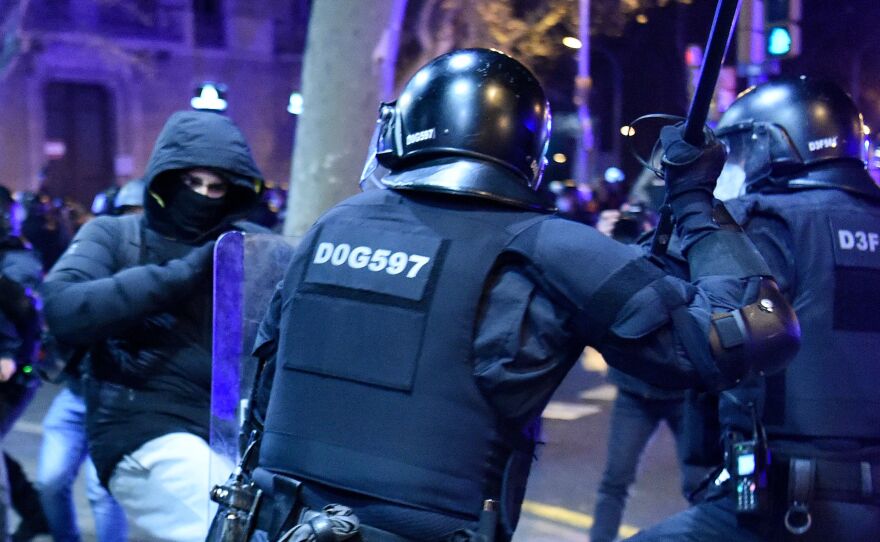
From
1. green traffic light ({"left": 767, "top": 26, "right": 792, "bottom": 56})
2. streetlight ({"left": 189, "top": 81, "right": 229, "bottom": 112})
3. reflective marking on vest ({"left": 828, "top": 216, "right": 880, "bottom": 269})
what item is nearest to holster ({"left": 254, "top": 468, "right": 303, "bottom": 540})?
reflective marking on vest ({"left": 828, "top": 216, "right": 880, "bottom": 269})

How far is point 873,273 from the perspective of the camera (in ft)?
8.67

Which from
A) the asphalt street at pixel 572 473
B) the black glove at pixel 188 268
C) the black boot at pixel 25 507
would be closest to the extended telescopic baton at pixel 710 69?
the black glove at pixel 188 268

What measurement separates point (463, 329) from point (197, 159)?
1596 millimetres

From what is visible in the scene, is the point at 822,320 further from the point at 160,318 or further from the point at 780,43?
the point at 780,43

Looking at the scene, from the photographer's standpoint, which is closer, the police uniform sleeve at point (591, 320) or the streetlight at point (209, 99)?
the police uniform sleeve at point (591, 320)

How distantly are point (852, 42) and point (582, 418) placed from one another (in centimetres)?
1837

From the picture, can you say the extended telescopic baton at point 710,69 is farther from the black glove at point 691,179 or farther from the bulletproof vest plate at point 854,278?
the bulletproof vest plate at point 854,278

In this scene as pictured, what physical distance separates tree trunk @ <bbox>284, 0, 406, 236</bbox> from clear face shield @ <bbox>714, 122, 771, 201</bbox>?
7.56ft

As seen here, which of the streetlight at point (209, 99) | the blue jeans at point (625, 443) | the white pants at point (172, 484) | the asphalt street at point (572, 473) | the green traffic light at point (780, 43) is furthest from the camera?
the green traffic light at point (780, 43)

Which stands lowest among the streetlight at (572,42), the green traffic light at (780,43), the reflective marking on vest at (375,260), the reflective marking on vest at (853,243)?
the reflective marking on vest at (375,260)

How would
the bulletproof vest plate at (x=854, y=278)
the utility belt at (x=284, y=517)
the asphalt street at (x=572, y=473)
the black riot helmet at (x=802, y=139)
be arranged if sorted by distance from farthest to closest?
the asphalt street at (x=572, y=473) → the black riot helmet at (x=802, y=139) → the bulletproof vest plate at (x=854, y=278) → the utility belt at (x=284, y=517)

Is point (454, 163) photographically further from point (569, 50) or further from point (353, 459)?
point (569, 50)

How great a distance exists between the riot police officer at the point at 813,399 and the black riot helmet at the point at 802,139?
11 millimetres

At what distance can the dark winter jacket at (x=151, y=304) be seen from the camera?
10.2 feet
